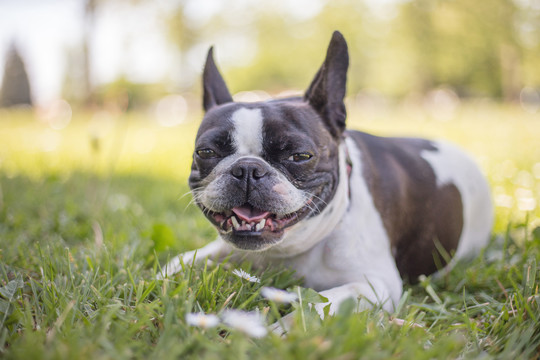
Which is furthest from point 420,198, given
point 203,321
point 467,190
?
point 203,321

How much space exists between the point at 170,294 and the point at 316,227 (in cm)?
91

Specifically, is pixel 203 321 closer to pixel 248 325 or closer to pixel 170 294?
pixel 248 325

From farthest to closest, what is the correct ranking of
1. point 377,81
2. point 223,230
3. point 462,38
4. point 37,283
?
1. point 377,81
2. point 462,38
3. point 223,230
4. point 37,283

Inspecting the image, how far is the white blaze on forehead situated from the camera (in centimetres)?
230

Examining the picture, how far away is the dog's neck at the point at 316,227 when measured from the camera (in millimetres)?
2379

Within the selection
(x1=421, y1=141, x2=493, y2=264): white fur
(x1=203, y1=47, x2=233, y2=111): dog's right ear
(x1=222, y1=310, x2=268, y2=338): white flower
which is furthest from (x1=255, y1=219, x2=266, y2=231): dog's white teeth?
(x1=421, y1=141, x2=493, y2=264): white fur

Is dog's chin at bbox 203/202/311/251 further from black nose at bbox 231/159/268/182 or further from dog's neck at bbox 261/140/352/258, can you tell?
black nose at bbox 231/159/268/182

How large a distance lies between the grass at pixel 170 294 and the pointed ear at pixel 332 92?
89 cm

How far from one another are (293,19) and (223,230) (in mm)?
40839

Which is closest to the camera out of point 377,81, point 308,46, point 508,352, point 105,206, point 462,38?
point 508,352

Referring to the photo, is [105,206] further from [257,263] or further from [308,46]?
[308,46]

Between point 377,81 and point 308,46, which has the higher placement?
point 308,46

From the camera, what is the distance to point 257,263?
254 cm

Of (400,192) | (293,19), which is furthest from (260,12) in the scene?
(400,192)
